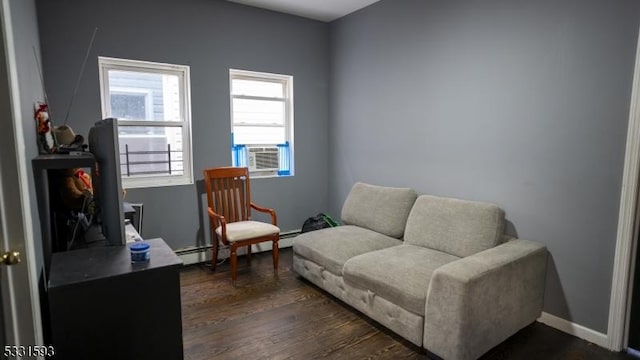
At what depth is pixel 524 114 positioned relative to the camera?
2.47 meters

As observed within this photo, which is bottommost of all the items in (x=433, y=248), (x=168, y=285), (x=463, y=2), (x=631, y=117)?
(x=433, y=248)

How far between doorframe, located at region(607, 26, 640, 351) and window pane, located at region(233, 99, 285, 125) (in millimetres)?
3114

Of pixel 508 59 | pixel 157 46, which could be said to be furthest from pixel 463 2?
pixel 157 46

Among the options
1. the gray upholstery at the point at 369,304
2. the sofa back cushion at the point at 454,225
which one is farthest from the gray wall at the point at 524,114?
the gray upholstery at the point at 369,304

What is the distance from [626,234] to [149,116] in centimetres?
374

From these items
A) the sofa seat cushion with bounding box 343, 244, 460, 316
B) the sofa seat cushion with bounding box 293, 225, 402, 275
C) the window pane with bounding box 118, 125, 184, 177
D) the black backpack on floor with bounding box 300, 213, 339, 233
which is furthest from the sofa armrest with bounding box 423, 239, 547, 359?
the window pane with bounding box 118, 125, 184, 177

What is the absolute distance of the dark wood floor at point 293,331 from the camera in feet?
7.04

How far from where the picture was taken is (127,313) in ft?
4.49

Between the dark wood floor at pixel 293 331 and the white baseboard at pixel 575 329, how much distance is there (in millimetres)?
39

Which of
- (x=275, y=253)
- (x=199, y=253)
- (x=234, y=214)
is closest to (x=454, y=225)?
(x=275, y=253)

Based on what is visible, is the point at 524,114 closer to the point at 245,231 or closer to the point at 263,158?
the point at 245,231

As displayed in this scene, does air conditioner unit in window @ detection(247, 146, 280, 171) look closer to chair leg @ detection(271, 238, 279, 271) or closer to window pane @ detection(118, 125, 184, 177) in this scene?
window pane @ detection(118, 125, 184, 177)

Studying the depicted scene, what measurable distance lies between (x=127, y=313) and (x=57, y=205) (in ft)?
3.90

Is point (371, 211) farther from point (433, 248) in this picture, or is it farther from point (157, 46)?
point (157, 46)
